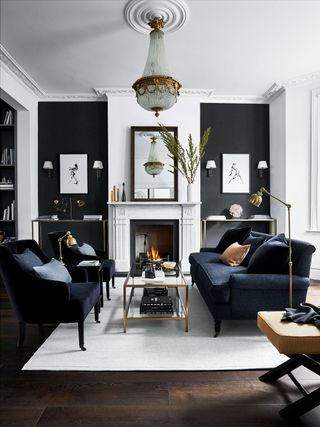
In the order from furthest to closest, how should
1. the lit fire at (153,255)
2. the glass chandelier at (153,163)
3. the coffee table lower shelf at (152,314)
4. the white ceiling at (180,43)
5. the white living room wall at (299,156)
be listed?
the white living room wall at (299,156) < the glass chandelier at (153,163) < the lit fire at (153,255) < the white ceiling at (180,43) < the coffee table lower shelf at (152,314)

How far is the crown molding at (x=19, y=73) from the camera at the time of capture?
4.61m

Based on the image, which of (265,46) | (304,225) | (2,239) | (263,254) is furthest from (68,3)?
(304,225)

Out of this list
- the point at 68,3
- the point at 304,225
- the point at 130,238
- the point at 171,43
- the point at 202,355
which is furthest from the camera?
the point at 130,238

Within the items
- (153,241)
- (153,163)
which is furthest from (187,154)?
(153,241)

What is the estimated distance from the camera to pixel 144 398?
2.09m

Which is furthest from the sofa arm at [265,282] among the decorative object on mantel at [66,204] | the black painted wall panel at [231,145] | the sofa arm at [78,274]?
the decorative object on mantel at [66,204]

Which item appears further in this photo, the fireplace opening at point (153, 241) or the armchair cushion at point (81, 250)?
the fireplace opening at point (153, 241)

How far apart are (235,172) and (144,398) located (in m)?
4.83

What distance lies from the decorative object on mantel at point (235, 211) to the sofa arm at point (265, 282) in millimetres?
3047

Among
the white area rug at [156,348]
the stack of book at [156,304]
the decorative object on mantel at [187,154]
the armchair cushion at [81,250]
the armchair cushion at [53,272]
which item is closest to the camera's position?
the white area rug at [156,348]

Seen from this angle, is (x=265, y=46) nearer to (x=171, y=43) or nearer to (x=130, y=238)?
(x=171, y=43)

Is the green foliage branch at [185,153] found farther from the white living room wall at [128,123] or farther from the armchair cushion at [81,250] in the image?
the armchair cushion at [81,250]

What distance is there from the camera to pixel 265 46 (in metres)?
4.39

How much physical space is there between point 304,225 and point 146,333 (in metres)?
3.64
